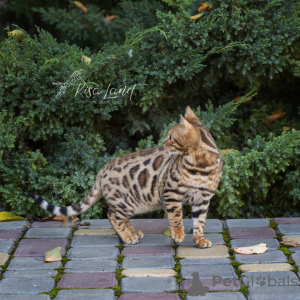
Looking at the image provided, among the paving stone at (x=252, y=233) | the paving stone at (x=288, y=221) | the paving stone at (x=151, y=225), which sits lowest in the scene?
the paving stone at (x=288, y=221)

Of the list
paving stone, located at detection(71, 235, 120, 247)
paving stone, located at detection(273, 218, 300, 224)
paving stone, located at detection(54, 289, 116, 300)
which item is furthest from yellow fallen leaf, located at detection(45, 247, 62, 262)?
paving stone, located at detection(273, 218, 300, 224)

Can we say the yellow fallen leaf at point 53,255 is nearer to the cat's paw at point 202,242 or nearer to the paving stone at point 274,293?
the cat's paw at point 202,242

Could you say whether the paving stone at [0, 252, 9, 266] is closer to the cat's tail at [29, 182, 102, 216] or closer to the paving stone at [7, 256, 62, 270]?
the paving stone at [7, 256, 62, 270]

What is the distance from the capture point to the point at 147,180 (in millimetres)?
4000

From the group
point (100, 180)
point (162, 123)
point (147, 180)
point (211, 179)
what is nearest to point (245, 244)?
point (211, 179)

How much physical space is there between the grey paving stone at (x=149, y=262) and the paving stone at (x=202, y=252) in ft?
0.48

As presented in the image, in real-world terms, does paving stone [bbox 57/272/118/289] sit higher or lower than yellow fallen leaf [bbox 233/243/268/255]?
higher

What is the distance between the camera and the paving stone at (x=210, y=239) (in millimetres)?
3998

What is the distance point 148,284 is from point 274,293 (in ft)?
2.84

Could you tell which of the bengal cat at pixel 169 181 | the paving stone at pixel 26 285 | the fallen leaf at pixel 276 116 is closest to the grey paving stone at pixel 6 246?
the bengal cat at pixel 169 181

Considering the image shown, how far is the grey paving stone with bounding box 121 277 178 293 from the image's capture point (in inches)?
125

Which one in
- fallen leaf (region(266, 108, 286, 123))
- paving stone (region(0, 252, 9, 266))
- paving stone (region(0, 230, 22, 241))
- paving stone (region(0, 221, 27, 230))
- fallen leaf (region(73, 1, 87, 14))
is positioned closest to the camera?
paving stone (region(0, 252, 9, 266))

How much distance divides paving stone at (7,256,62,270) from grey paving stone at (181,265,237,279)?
99 cm

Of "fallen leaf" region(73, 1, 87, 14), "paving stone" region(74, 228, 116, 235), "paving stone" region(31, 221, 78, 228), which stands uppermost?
"fallen leaf" region(73, 1, 87, 14)
